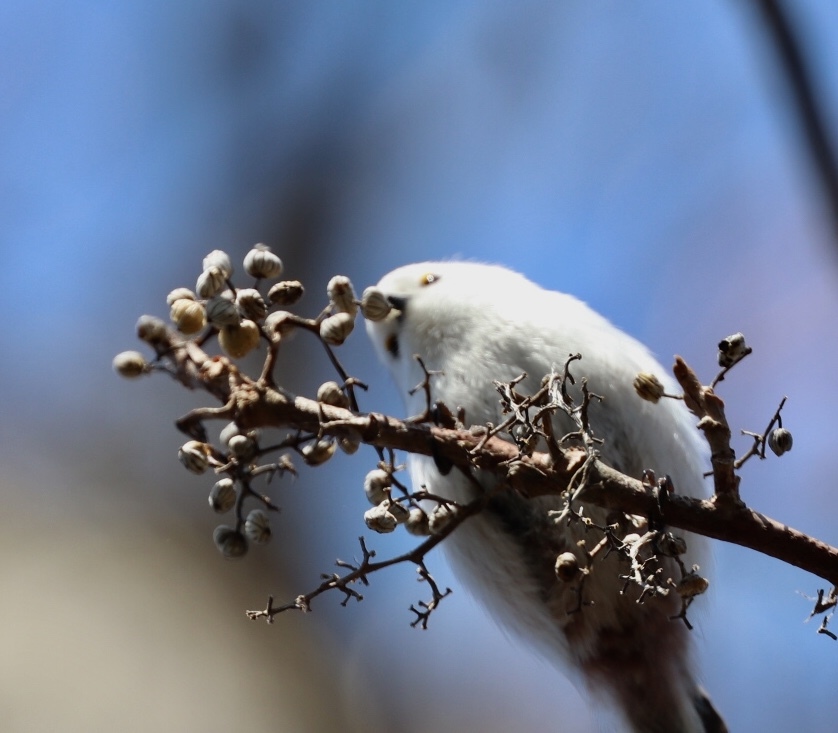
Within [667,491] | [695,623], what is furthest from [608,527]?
[695,623]

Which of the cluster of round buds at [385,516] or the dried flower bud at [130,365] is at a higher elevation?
the dried flower bud at [130,365]

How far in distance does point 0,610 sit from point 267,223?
1379mm

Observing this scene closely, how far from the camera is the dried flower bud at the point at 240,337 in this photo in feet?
2.28

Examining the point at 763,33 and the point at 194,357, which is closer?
the point at 194,357

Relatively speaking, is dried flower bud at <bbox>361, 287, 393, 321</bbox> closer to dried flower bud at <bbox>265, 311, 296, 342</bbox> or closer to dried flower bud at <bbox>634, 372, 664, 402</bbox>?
dried flower bud at <bbox>265, 311, 296, 342</bbox>

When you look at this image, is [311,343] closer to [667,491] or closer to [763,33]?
[763,33]

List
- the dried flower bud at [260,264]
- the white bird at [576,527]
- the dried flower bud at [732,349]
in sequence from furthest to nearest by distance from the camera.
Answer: the white bird at [576,527]
the dried flower bud at [260,264]
the dried flower bud at [732,349]

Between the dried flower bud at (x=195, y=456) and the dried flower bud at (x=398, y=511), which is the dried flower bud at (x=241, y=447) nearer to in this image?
the dried flower bud at (x=195, y=456)

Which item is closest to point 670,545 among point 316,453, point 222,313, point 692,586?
point 692,586

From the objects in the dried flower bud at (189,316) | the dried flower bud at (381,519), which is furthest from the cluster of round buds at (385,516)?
the dried flower bud at (189,316)

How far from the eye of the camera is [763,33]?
1553 millimetres

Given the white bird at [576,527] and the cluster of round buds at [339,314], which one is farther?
the white bird at [576,527]

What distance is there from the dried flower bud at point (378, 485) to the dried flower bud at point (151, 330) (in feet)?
0.71

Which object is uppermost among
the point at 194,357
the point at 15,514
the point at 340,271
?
the point at 340,271
